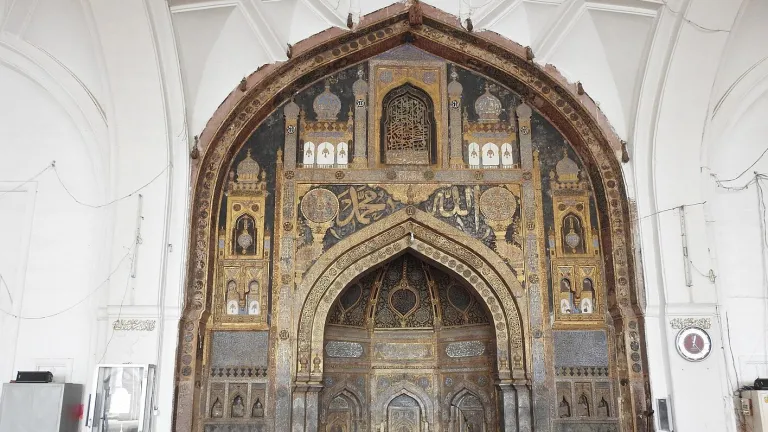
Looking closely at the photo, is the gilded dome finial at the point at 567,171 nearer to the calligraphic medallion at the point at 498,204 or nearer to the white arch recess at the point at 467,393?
the calligraphic medallion at the point at 498,204

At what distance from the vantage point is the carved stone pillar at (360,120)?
8.12 metres

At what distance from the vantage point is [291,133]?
8.19 meters

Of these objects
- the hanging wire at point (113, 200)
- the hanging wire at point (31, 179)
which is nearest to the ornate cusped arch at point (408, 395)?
the hanging wire at point (113, 200)

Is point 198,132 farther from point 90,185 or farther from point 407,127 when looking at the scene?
point 407,127

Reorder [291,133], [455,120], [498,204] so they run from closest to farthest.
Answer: [498,204] → [291,133] → [455,120]

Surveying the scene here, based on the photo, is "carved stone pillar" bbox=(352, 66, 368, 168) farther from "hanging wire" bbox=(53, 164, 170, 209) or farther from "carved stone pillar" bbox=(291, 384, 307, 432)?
"carved stone pillar" bbox=(291, 384, 307, 432)

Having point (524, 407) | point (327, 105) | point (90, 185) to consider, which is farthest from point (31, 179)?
point (524, 407)

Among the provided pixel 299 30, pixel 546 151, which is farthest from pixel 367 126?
pixel 546 151

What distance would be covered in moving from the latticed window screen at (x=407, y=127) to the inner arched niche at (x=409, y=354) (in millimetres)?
1239

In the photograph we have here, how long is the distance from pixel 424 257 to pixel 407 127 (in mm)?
1553

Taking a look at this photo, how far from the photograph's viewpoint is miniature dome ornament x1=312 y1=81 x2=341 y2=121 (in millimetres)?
8273

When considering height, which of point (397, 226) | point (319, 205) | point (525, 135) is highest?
point (525, 135)

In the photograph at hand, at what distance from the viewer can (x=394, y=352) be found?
8742 mm

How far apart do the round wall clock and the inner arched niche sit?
197cm
